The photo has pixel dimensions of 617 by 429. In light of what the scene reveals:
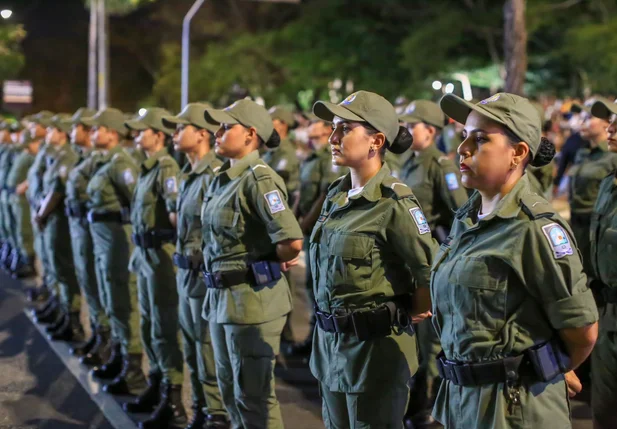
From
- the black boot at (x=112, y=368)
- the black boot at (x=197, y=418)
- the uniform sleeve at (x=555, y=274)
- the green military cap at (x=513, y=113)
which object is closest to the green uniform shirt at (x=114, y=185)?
the black boot at (x=112, y=368)

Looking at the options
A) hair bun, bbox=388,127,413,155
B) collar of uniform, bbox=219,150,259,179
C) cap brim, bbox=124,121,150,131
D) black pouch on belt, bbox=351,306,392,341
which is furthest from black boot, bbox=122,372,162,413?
hair bun, bbox=388,127,413,155

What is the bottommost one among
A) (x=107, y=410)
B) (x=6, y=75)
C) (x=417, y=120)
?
(x=107, y=410)

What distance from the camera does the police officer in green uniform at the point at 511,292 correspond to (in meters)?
2.94

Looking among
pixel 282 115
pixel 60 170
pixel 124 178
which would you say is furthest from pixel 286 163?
pixel 124 178

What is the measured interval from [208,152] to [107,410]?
83.8 inches

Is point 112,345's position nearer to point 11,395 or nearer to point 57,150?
point 11,395

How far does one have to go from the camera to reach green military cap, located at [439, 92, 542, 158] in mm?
3012

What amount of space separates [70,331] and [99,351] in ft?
3.06

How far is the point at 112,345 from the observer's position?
7.29 metres

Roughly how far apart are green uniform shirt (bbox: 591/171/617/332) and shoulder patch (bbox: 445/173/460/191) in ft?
5.40

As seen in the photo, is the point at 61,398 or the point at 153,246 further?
the point at 61,398

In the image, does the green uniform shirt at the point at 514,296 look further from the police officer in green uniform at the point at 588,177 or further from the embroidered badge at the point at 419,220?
the police officer in green uniform at the point at 588,177

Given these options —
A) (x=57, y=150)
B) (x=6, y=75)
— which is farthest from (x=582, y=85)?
(x=57, y=150)

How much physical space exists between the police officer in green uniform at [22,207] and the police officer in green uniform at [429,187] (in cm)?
625
